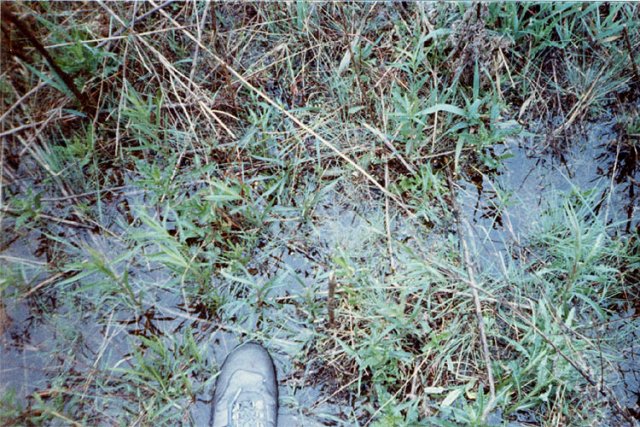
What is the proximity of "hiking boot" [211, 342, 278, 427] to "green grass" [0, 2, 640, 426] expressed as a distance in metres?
0.06

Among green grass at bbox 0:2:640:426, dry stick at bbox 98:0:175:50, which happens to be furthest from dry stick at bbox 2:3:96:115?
dry stick at bbox 98:0:175:50

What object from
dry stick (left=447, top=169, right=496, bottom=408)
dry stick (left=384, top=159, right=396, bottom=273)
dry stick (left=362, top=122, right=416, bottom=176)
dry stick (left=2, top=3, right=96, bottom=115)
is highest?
dry stick (left=2, top=3, right=96, bottom=115)

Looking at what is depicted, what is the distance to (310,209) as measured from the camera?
1.86 meters

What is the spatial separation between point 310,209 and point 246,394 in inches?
25.8

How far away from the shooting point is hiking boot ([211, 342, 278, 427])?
1664 mm

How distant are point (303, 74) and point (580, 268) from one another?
1.19 meters

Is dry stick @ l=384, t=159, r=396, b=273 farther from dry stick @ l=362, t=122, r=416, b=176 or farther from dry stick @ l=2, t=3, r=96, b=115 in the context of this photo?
dry stick @ l=2, t=3, r=96, b=115

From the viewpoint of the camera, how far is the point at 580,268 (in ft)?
5.54

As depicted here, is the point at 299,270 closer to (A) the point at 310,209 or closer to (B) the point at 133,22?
(A) the point at 310,209

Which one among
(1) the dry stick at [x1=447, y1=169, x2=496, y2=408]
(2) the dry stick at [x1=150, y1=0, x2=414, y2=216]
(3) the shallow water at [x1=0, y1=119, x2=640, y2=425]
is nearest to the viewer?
(1) the dry stick at [x1=447, y1=169, x2=496, y2=408]

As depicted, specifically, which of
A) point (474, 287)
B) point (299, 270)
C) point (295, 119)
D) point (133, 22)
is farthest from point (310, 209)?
point (133, 22)

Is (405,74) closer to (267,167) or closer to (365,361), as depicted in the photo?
(267,167)

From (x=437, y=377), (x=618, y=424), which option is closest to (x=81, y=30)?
(x=437, y=377)

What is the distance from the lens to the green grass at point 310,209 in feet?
5.51
